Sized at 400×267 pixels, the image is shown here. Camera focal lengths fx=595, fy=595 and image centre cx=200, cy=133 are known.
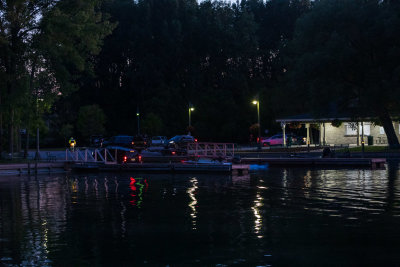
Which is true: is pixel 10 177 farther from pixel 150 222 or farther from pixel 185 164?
pixel 150 222

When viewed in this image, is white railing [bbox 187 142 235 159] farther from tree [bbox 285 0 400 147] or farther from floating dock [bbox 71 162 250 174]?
tree [bbox 285 0 400 147]

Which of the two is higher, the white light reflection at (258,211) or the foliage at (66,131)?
the foliage at (66,131)

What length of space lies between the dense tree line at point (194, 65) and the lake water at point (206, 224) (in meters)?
21.6

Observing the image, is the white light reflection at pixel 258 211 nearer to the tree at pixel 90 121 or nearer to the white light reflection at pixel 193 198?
the white light reflection at pixel 193 198

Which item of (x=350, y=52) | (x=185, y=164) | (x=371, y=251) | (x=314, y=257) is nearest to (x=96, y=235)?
(x=314, y=257)

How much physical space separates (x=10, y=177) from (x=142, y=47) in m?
63.7

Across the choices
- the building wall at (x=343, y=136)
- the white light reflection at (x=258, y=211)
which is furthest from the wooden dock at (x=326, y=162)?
the building wall at (x=343, y=136)

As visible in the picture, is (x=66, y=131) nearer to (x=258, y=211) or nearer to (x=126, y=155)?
(x=126, y=155)

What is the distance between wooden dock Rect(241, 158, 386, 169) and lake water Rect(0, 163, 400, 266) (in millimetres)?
8985

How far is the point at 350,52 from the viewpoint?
5366 cm

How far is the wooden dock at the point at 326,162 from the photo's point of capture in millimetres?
40031

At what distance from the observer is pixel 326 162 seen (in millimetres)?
42312

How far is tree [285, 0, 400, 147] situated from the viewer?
53031 mm

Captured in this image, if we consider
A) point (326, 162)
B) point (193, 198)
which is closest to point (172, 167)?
point (326, 162)
